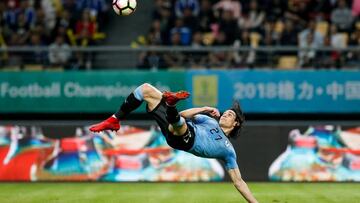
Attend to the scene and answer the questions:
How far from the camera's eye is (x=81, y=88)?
21344 millimetres

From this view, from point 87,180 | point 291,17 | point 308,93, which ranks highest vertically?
point 291,17

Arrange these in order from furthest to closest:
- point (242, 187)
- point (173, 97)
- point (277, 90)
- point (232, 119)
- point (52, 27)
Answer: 1. point (52, 27)
2. point (277, 90)
3. point (232, 119)
4. point (242, 187)
5. point (173, 97)

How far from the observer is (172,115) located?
1188cm

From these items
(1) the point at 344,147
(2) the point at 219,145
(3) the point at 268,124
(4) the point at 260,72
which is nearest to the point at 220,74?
(4) the point at 260,72

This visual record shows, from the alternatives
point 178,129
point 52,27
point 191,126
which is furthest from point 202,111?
point 52,27

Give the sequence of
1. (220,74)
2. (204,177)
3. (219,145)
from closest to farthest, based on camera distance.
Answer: (219,145) < (204,177) < (220,74)

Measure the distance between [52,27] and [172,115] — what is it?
12.2 m

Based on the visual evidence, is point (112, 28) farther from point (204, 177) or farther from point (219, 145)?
point (219, 145)

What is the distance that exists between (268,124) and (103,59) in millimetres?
5360

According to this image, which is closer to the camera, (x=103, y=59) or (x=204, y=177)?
(x=204, y=177)

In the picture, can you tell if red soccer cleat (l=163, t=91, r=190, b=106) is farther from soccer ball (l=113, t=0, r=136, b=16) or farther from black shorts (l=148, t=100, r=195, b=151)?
soccer ball (l=113, t=0, r=136, b=16)

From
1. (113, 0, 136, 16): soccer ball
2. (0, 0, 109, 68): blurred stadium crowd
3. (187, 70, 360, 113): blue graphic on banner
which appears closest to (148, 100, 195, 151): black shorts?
(113, 0, 136, 16): soccer ball

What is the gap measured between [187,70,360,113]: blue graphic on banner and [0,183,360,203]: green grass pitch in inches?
140

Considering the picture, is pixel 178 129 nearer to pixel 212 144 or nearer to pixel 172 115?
pixel 172 115
